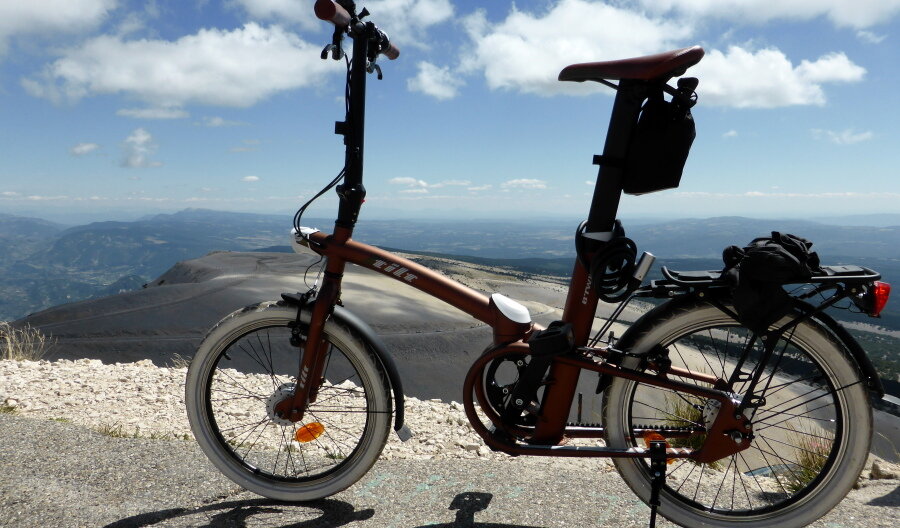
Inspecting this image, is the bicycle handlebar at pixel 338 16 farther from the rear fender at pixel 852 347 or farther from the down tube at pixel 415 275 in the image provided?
the rear fender at pixel 852 347

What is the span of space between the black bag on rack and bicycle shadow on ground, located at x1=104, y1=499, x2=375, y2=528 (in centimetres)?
203

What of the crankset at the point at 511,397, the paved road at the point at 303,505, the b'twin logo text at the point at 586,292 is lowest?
the paved road at the point at 303,505

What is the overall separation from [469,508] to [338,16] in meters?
2.51

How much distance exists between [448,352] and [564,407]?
1258 cm

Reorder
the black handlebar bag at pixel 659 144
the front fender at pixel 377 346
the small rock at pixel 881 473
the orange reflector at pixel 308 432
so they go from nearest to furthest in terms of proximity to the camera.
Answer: the black handlebar bag at pixel 659 144, the front fender at pixel 377 346, the orange reflector at pixel 308 432, the small rock at pixel 881 473

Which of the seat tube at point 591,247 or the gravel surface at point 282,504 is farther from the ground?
the seat tube at point 591,247

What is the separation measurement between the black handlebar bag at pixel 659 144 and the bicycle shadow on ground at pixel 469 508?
5.75 feet

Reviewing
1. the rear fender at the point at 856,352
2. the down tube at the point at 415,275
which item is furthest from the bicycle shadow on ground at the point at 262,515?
the rear fender at the point at 856,352

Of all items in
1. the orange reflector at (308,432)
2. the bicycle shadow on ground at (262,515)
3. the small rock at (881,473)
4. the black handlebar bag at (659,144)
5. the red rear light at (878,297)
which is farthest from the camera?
the small rock at (881,473)

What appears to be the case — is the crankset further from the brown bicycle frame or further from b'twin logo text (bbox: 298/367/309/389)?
b'twin logo text (bbox: 298/367/309/389)

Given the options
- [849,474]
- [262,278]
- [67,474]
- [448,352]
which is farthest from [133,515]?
[262,278]

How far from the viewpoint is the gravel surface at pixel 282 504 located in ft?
8.49

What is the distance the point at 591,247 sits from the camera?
2.32 metres

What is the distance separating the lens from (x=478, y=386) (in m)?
2.65
